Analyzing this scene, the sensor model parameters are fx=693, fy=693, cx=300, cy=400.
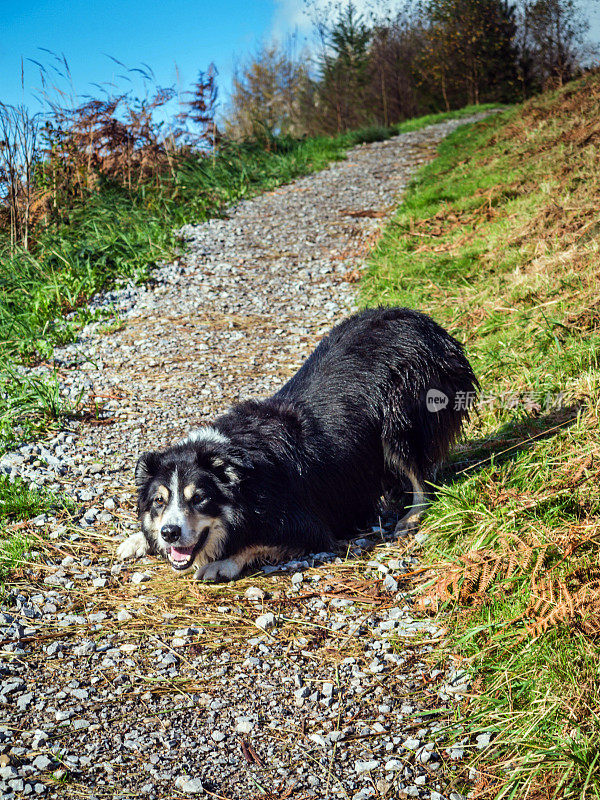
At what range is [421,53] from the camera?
76.3ft

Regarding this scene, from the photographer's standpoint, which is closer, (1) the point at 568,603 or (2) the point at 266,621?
Result: (1) the point at 568,603

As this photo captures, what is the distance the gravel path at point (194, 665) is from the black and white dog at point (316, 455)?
19 centimetres

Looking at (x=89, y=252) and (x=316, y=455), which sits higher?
(x=89, y=252)

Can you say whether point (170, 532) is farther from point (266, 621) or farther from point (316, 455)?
point (316, 455)

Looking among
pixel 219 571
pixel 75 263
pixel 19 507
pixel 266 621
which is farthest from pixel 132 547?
pixel 75 263

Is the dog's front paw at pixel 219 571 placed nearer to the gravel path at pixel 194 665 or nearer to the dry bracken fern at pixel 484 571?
the gravel path at pixel 194 665

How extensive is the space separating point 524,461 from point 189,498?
198cm

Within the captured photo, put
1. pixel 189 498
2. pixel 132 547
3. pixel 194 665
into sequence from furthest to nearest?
pixel 132 547 < pixel 189 498 < pixel 194 665

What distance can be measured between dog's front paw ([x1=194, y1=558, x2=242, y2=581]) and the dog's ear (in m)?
0.59

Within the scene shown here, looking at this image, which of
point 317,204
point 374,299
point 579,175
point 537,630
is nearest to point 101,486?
point 537,630

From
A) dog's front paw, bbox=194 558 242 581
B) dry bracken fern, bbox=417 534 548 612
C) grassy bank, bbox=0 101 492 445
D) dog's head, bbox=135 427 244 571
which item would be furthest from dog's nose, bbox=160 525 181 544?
grassy bank, bbox=0 101 492 445

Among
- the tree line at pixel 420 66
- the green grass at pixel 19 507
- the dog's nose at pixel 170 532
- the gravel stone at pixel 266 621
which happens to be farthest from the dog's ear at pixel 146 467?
the tree line at pixel 420 66

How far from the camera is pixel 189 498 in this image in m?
3.70

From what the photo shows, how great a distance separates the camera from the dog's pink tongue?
147 inches
